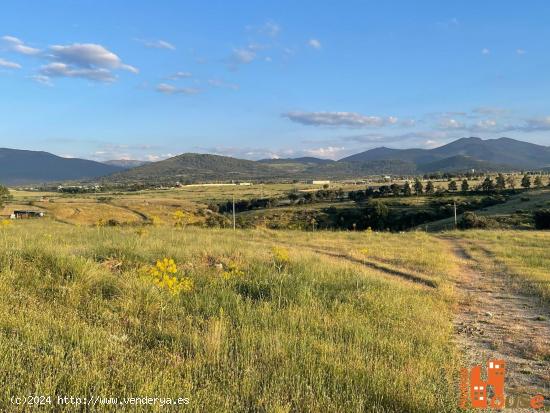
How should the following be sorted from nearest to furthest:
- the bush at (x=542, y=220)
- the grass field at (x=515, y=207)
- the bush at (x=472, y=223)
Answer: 1. the bush at (x=472, y=223)
2. the bush at (x=542, y=220)
3. the grass field at (x=515, y=207)

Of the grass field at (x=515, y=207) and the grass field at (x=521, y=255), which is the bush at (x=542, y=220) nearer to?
the grass field at (x=515, y=207)

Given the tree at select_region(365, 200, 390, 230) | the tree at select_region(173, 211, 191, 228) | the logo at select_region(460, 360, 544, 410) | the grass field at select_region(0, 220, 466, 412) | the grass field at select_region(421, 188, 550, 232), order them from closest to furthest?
the grass field at select_region(0, 220, 466, 412)
the logo at select_region(460, 360, 544, 410)
the tree at select_region(173, 211, 191, 228)
the grass field at select_region(421, 188, 550, 232)
the tree at select_region(365, 200, 390, 230)

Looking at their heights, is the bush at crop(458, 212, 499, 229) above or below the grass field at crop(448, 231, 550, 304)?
below

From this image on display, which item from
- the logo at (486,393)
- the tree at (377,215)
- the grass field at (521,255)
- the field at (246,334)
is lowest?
the tree at (377,215)

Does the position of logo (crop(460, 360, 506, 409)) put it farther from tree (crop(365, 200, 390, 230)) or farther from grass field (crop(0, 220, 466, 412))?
tree (crop(365, 200, 390, 230))

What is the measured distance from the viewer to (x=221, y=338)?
5852 mm

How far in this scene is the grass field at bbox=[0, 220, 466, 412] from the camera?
4.45 m

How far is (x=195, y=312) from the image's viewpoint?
722 cm

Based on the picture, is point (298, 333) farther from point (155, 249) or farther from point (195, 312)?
point (155, 249)

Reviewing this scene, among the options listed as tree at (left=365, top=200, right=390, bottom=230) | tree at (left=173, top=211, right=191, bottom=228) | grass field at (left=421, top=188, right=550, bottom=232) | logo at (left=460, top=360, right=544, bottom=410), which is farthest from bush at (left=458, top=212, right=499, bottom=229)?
logo at (left=460, top=360, right=544, bottom=410)

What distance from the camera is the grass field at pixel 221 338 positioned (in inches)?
175

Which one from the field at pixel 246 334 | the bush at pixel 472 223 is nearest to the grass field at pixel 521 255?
the field at pixel 246 334

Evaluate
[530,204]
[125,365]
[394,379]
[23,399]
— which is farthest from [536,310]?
[530,204]

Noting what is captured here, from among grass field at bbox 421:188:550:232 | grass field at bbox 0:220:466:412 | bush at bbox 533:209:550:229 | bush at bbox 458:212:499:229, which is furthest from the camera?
grass field at bbox 421:188:550:232
